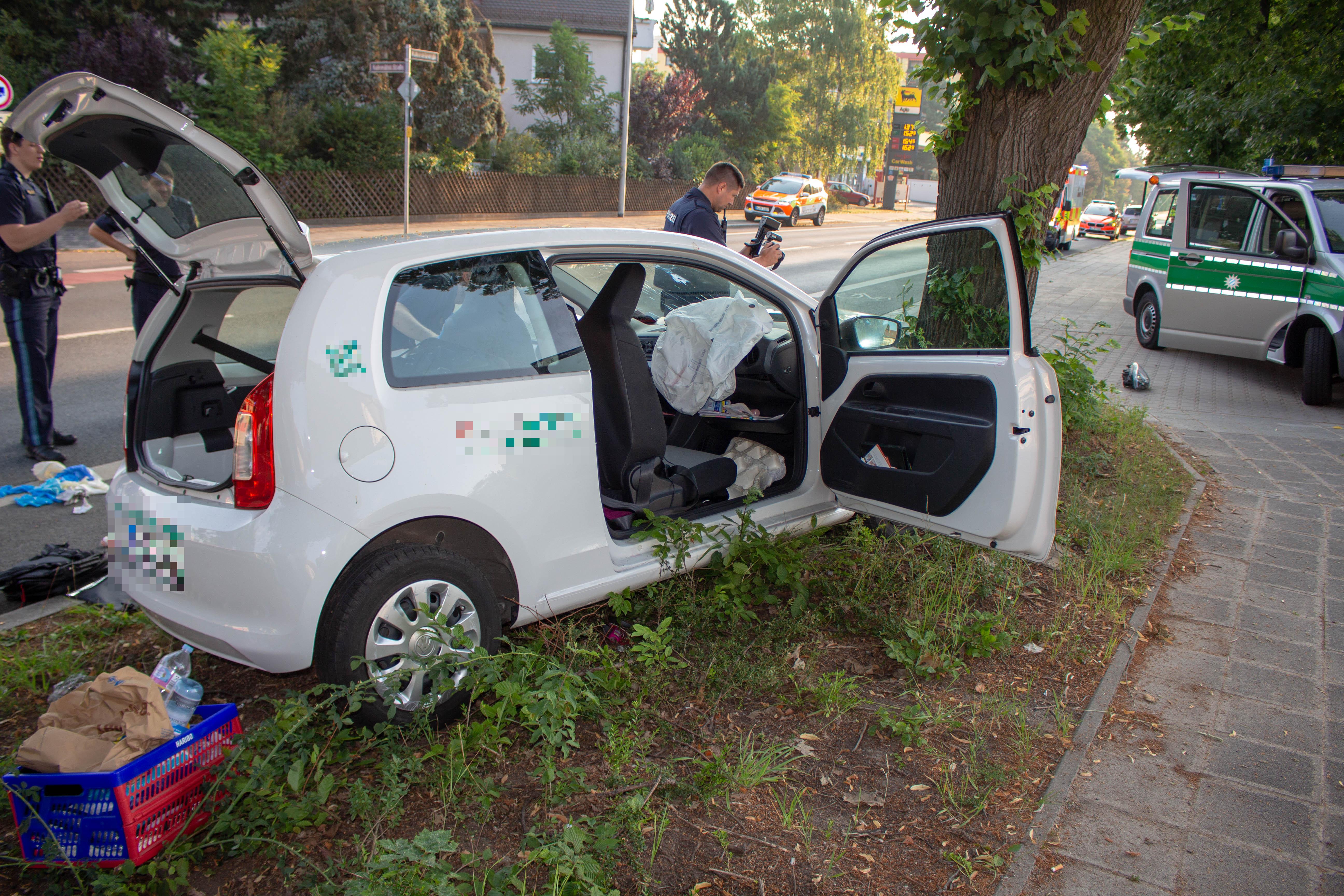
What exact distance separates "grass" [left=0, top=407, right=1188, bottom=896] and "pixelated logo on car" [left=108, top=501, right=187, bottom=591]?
55 centimetres

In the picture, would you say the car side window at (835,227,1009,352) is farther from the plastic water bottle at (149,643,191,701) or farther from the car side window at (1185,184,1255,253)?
the car side window at (1185,184,1255,253)

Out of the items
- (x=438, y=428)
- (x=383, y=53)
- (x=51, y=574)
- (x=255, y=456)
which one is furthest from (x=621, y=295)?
(x=383, y=53)

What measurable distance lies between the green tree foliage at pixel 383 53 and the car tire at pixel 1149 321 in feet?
63.6

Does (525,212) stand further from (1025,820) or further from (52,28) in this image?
(1025,820)

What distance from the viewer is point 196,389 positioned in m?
3.62

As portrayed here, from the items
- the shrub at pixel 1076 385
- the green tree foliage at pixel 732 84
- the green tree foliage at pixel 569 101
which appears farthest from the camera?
the green tree foliage at pixel 732 84

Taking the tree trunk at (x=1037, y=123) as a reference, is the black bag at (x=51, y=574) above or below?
below

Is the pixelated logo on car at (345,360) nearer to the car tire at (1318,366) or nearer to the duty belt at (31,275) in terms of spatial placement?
the duty belt at (31,275)

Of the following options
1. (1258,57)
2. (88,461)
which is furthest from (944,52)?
(1258,57)

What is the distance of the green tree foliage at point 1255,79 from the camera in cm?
1212

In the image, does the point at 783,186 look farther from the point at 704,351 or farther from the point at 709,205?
the point at 704,351

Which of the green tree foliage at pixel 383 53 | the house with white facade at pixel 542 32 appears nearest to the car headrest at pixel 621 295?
the green tree foliage at pixel 383 53

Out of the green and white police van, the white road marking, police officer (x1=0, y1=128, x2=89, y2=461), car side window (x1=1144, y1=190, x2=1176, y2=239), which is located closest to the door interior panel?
police officer (x1=0, y1=128, x2=89, y2=461)

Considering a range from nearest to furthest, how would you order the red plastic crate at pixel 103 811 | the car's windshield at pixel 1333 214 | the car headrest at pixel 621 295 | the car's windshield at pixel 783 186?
the red plastic crate at pixel 103 811 → the car headrest at pixel 621 295 → the car's windshield at pixel 1333 214 → the car's windshield at pixel 783 186
